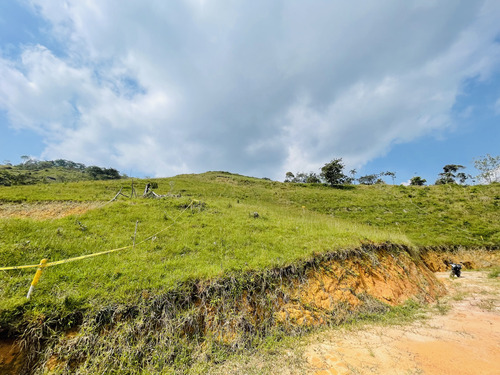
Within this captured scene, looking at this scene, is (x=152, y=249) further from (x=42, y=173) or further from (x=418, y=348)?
(x=42, y=173)

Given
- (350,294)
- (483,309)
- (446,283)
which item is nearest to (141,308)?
(350,294)

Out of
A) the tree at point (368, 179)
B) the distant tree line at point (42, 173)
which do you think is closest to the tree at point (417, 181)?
the tree at point (368, 179)

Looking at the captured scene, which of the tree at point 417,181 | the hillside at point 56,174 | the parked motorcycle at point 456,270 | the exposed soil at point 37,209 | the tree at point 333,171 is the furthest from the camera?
the hillside at point 56,174

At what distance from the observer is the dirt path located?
4438 mm

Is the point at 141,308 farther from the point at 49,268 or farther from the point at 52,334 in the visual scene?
the point at 49,268

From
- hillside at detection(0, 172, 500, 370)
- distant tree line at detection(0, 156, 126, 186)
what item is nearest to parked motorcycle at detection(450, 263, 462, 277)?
hillside at detection(0, 172, 500, 370)

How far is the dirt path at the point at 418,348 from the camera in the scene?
4.44m

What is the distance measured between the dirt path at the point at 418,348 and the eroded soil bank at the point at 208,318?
3.12ft

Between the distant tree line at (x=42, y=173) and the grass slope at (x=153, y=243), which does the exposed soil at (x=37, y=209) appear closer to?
the grass slope at (x=153, y=243)

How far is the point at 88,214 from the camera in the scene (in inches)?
436

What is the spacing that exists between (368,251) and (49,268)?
12427mm

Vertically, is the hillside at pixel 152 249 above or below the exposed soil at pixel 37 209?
below

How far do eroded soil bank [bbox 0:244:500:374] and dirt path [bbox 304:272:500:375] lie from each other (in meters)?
0.95

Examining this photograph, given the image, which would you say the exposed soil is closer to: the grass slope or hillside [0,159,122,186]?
the grass slope
